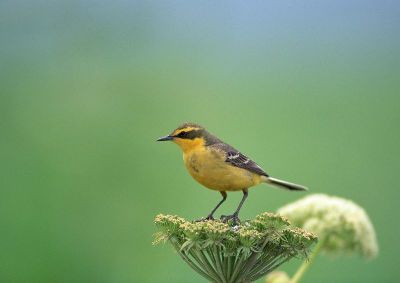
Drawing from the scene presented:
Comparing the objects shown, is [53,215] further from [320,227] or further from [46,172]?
[320,227]

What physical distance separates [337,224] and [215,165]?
3.36ft

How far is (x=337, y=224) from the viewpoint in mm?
5188

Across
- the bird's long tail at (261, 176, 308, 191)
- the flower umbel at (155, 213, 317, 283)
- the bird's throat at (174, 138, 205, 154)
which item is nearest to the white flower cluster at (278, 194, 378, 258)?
the bird's long tail at (261, 176, 308, 191)

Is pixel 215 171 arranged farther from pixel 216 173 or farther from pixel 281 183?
pixel 281 183

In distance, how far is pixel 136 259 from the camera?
10.2m

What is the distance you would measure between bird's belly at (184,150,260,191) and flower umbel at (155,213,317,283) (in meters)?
1.31

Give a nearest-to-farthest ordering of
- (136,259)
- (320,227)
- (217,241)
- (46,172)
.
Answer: (217,241) → (320,227) → (136,259) → (46,172)

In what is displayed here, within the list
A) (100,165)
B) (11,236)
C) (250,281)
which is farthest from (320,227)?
(100,165)

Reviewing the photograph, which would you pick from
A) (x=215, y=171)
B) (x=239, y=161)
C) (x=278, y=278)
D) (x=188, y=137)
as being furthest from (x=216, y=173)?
(x=278, y=278)

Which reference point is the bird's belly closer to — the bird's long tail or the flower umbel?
the bird's long tail

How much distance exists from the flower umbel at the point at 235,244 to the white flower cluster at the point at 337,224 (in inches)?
55.2

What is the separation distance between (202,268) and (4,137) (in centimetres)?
947

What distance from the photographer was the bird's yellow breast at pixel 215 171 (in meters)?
5.18

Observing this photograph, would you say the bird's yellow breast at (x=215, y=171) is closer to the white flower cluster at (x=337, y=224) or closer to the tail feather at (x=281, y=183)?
the tail feather at (x=281, y=183)
